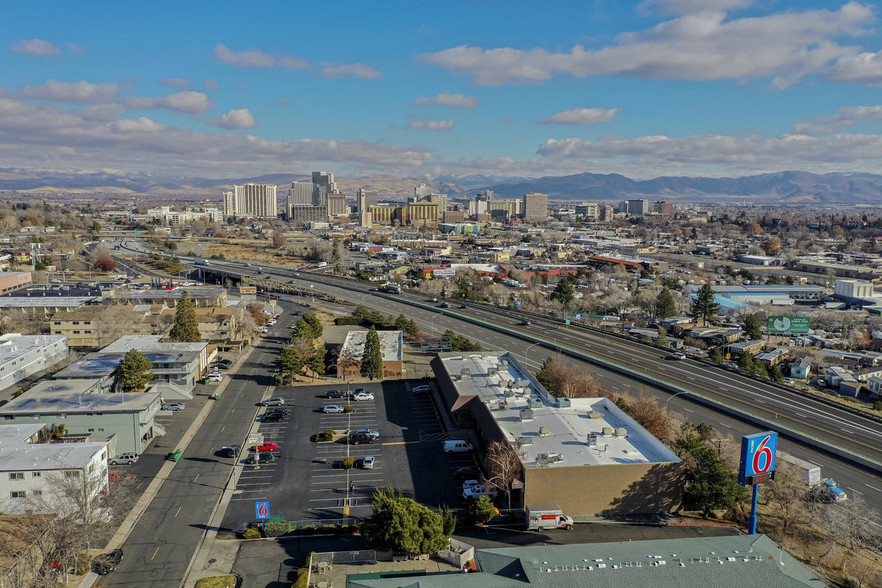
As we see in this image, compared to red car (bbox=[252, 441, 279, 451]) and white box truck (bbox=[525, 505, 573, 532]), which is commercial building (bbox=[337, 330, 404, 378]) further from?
white box truck (bbox=[525, 505, 573, 532])

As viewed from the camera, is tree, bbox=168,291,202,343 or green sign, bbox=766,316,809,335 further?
green sign, bbox=766,316,809,335

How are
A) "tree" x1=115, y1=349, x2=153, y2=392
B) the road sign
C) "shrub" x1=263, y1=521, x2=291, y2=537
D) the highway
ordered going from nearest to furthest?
"shrub" x1=263, y1=521, x2=291, y2=537
the road sign
the highway
"tree" x1=115, y1=349, x2=153, y2=392

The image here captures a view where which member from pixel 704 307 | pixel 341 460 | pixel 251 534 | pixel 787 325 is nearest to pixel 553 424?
pixel 341 460

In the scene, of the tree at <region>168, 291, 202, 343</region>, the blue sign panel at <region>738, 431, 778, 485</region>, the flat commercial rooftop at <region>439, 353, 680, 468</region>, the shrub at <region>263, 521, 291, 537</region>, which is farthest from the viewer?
the tree at <region>168, 291, 202, 343</region>

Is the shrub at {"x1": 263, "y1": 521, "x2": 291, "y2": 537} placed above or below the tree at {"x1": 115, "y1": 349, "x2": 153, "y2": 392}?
below

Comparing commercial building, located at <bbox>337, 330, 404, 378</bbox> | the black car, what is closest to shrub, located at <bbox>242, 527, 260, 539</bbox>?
the black car

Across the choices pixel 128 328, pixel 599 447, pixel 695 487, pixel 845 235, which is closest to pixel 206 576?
pixel 599 447
